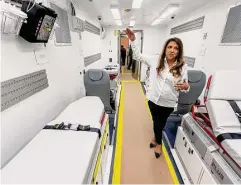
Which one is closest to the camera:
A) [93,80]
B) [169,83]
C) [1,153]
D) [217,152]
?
[1,153]

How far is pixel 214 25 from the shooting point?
2.63 m

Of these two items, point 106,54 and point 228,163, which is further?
point 106,54

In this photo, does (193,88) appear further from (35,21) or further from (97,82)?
(35,21)

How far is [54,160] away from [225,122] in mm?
1522

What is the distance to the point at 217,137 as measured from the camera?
121 cm

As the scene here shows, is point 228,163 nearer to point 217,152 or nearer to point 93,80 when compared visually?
point 217,152

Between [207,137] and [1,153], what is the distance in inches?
75.1

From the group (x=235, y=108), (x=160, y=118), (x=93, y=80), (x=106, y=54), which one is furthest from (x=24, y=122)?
(x=106, y=54)

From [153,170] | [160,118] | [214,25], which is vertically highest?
[214,25]

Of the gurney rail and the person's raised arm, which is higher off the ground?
the person's raised arm

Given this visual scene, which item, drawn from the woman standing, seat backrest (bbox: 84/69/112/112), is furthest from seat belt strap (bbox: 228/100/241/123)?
seat backrest (bbox: 84/69/112/112)

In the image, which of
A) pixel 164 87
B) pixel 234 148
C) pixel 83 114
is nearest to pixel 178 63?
pixel 164 87

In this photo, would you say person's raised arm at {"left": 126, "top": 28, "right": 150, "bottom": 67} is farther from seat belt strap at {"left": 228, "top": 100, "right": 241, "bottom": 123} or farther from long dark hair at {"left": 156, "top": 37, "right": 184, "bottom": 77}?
seat belt strap at {"left": 228, "top": 100, "right": 241, "bottom": 123}

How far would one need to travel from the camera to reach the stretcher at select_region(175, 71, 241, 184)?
107 cm
